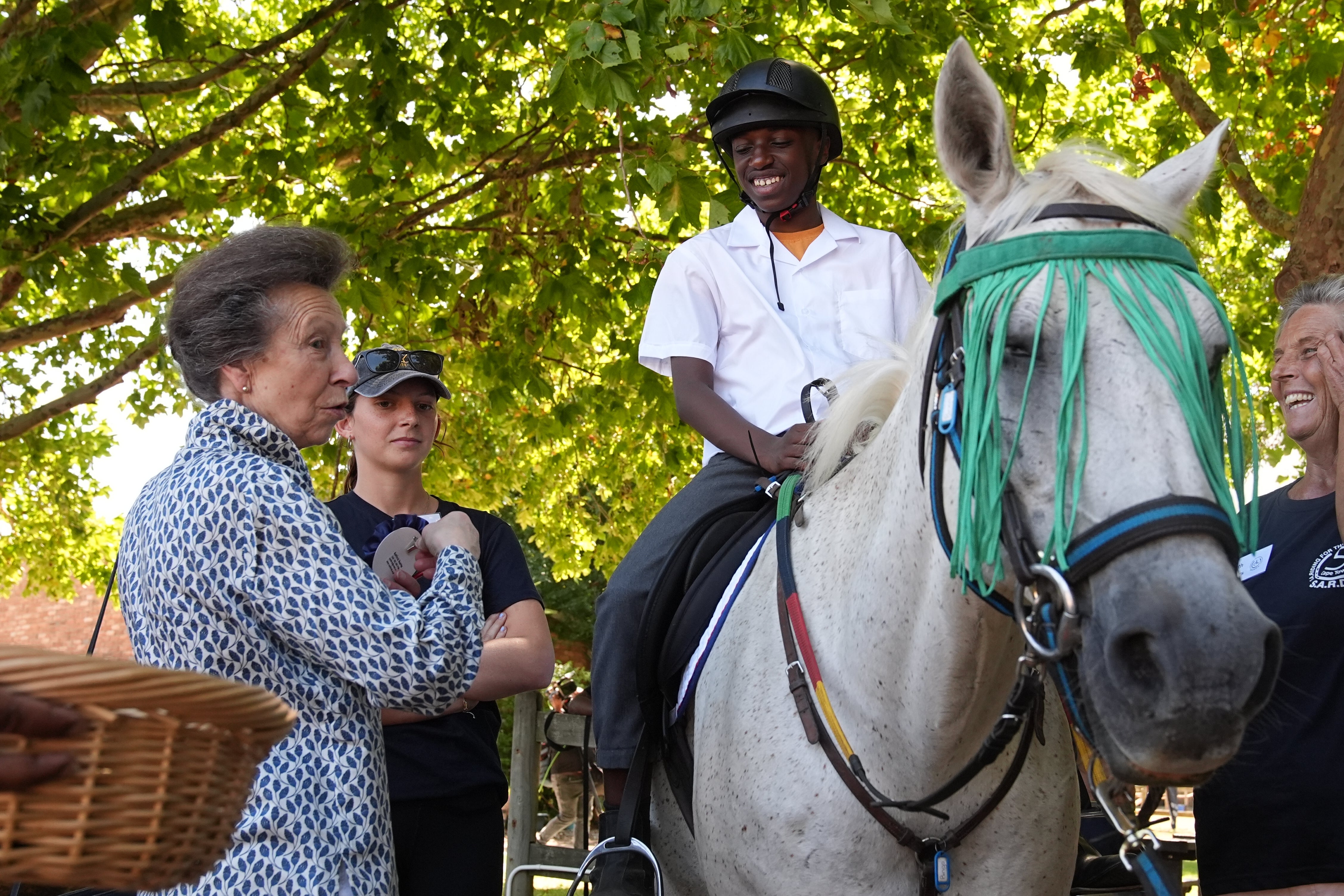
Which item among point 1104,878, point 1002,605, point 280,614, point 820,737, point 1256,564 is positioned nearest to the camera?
point 1002,605

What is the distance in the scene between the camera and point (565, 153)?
818 cm

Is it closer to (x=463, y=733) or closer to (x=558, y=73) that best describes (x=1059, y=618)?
(x=463, y=733)

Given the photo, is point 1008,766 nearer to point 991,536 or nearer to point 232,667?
point 991,536

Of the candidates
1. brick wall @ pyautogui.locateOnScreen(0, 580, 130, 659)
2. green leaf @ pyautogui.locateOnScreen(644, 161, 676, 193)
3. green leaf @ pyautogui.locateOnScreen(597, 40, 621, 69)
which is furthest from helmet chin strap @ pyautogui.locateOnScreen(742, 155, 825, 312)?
brick wall @ pyautogui.locateOnScreen(0, 580, 130, 659)

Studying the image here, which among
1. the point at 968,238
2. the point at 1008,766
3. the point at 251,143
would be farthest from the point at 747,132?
the point at 251,143

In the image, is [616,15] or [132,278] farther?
[132,278]

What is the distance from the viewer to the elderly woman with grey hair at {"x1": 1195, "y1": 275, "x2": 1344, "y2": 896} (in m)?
3.06

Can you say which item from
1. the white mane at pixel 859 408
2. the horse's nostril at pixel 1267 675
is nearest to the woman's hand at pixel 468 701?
the white mane at pixel 859 408

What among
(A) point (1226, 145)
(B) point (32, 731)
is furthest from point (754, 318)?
(A) point (1226, 145)

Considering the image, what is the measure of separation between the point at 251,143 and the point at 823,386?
747cm

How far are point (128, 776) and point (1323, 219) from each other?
5.07m

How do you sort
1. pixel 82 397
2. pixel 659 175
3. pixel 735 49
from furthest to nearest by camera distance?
pixel 82 397, pixel 659 175, pixel 735 49

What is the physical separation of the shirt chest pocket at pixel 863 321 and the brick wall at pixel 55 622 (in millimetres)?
27302

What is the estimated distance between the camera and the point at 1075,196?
2.18 m
